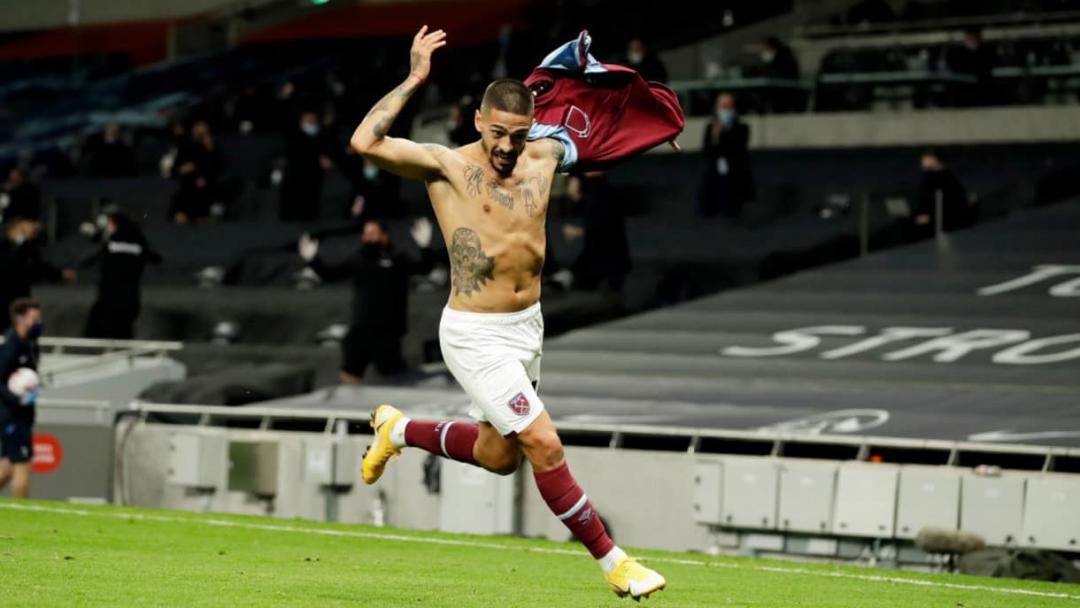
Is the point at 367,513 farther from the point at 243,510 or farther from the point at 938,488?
the point at 938,488

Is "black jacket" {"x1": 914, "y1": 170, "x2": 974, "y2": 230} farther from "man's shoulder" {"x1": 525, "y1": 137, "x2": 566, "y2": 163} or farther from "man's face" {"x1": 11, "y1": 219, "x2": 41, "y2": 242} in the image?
"man's shoulder" {"x1": 525, "y1": 137, "x2": 566, "y2": 163}

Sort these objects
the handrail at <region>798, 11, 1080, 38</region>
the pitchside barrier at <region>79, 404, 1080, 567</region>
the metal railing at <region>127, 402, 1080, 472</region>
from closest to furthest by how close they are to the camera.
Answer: the pitchside barrier at <region>79, 404, 1080, 567</region> → the metal railing at <region>127, 402, 1080, 472</region> → the handrail at <region>798, 11, 1080, 38</region>

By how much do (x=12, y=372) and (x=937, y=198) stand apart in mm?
9771

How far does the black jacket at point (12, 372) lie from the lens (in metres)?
17.3

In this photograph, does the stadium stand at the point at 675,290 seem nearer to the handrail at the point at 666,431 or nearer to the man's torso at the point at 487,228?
the handrail at the point at 666,431

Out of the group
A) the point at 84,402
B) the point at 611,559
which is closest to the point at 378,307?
the point at 84,402

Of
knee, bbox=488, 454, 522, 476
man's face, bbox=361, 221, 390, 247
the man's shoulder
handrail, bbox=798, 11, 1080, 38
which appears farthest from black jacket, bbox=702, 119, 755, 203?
knee, bbox=488, 454, 522, 476

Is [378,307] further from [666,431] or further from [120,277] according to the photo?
[666,431]

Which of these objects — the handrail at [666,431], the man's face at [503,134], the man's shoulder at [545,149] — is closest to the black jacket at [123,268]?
the handrail at [666,431]

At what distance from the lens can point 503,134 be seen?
8.80 metres

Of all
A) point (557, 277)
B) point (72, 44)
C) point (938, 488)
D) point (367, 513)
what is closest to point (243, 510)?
point (367, 513)

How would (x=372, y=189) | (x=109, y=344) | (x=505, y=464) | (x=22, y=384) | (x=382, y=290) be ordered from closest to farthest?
1. (x=505, y=464)
2. (x=22, y=384)
3. (x=382, y=290)
4. (x=109, y=344)
5. (x=372, y=189)

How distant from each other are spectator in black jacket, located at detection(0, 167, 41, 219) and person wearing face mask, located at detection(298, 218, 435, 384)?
973 centimetres

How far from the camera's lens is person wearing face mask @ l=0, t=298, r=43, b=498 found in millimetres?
17375
